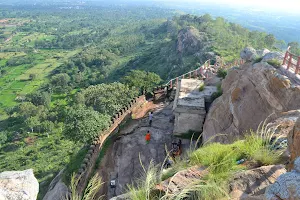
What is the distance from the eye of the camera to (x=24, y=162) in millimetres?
41125

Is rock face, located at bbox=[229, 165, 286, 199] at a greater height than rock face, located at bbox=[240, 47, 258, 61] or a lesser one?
lesser

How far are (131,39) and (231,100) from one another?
114151mm

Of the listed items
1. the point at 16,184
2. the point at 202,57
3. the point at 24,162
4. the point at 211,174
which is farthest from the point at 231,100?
the point at 202,57

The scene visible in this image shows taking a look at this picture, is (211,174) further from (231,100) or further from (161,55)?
(161,55)

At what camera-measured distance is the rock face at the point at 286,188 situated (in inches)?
151

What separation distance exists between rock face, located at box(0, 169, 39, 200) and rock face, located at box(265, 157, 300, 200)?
4.12 metres

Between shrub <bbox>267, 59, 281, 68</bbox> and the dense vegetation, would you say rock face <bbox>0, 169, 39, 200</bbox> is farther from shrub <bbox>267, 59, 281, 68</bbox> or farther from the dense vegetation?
the dense vegetation

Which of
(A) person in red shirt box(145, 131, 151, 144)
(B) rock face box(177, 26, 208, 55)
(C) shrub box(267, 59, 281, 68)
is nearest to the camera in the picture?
(C) shrub box(267, 59, 281, 68)

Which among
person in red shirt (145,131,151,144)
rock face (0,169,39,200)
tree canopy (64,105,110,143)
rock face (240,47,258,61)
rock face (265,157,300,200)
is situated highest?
rock face (265,157,300,200)

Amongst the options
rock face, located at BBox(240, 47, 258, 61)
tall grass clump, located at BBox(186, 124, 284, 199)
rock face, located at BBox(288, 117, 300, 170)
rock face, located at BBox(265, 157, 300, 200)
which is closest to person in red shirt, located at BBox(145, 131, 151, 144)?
rock face, located at BBox(240, 47, 258, 61)

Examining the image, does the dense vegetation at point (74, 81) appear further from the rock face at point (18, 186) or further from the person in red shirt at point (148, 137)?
the rock face at point (18, 186)

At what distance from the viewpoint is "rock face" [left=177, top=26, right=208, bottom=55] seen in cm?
6739

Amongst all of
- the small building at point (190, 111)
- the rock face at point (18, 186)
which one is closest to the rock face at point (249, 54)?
the small building at point (190, 111)

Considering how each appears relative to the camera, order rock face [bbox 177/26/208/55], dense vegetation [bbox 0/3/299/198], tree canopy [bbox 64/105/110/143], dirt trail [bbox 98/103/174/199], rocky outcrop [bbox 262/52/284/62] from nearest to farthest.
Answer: rocky outcrop [bbox 262/52/284/62], dirt trail [bbox 98/103/174/199], tree canopy [bbox 64/105/110/143], dense vegetation [bbox 0/3/299/198], rock face [bbox 177/26/208/55]
